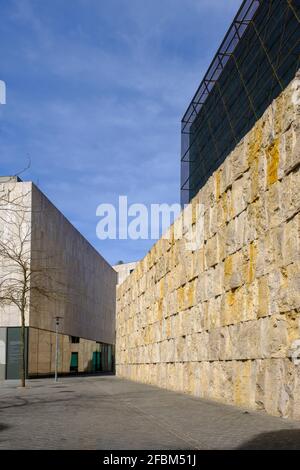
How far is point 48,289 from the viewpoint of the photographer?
42031 mm

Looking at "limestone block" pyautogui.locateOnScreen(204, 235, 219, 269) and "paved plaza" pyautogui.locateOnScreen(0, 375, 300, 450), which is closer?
"paved plaza" pyautogui.locateOnScreen(0, 375, 300, 450)

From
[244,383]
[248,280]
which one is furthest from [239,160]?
[244,383]

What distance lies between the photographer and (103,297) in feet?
219

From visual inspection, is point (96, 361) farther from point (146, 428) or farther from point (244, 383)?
point (146, 428)

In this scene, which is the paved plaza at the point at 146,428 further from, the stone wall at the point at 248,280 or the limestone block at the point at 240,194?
the limestone block at the point at 240,194

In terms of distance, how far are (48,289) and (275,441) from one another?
35035 mm

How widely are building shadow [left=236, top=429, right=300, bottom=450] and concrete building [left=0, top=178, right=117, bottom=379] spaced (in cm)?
1764

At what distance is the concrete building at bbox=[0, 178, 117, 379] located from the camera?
37.7 meters

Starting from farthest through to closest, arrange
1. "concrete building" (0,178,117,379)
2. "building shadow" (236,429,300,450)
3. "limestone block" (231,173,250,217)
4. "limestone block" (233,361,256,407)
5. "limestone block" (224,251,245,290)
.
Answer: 1. "concrete building" (0,178,117,379)
2. "limestone block" (224,251,245,290)
3. "limestone block" (231,173,250,217)
4. "limestone block" (233,361,256,407)
5. "building shadow" (236,429,300,450)

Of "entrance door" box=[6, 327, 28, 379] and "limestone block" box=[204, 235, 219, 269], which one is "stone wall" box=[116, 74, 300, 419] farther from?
"entrance door" box=[6, 327, 28, 379]

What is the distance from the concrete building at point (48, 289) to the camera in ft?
124

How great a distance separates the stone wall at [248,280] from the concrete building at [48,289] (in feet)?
31.8

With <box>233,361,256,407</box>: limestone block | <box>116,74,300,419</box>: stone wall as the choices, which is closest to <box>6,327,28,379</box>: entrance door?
<box>116,74,300,419</box>: stone wall
